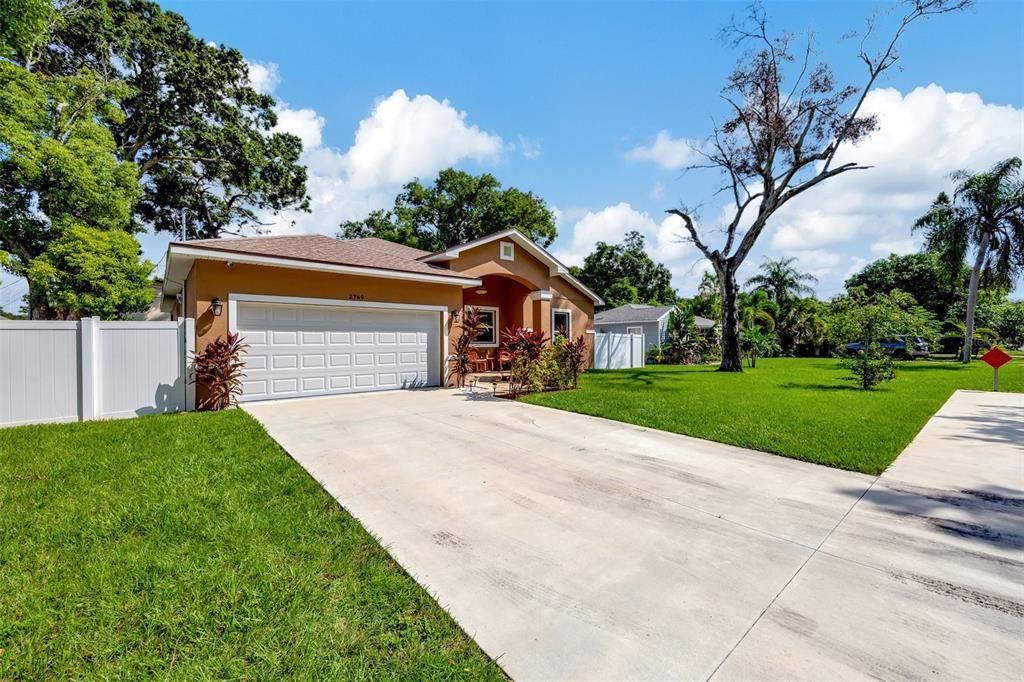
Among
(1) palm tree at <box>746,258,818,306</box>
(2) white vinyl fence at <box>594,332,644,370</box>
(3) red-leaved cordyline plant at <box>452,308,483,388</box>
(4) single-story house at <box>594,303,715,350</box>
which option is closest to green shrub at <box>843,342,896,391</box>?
(2) white vinyl fence at <box>594,332,644,370</box>

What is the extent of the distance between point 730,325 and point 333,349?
1489cm

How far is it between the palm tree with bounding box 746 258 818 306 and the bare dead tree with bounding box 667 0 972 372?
17422 millimetres

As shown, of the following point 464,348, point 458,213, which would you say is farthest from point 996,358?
point 458,213

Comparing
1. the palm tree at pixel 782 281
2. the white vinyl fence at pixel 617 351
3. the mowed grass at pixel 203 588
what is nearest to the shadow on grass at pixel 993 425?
the mowed grass at pixel 203 588

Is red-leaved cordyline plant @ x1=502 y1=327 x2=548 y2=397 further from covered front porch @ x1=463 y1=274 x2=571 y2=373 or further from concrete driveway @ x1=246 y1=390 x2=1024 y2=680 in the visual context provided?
covered front porch @ x1=463 y1=274 x2=571 y2=373

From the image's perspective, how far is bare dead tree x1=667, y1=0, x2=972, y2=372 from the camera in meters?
16.8

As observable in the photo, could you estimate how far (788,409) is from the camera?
8453 millimetres

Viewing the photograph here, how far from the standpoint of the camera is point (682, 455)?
5.65 metres

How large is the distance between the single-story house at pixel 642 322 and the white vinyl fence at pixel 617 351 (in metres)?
4.44

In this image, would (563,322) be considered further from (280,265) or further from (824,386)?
(280,265)

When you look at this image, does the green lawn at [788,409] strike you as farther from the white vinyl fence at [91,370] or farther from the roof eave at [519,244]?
the white vinyl fence at [91,370]

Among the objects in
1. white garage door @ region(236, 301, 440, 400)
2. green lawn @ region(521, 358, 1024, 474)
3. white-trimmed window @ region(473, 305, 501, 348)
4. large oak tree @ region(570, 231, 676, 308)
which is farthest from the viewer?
large oak tree @ region(570, 231, 676, 308)

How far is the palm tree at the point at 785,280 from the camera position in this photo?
33.2m

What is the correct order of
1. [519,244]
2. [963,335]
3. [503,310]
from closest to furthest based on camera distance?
[519,244] < [503,310] < [963,335]
